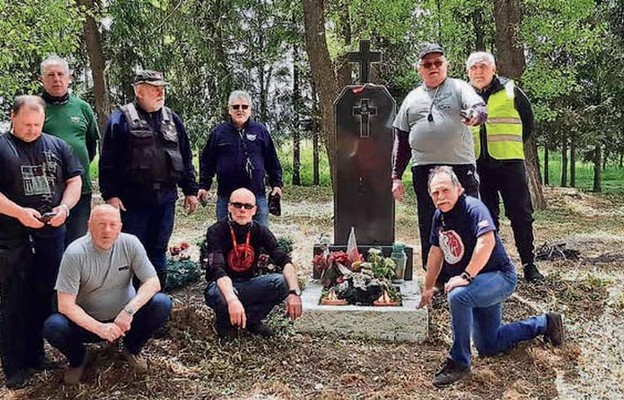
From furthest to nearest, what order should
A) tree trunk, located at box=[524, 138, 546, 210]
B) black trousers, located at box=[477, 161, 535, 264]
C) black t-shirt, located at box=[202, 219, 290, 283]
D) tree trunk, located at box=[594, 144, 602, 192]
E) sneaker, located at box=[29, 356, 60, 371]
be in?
tree trunk, located at box=[594, 144, 602, 192] < tree trunk, located at box=[524, 138, 546, 210] < black trousers, located at box=[477, 161, 535, 264] < black t-shirt, located at box=[202, 219, 290, 283] < sneaker, located at box=[29, 356, 60, 371]

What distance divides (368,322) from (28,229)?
2113mm

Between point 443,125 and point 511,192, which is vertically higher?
point 443,125

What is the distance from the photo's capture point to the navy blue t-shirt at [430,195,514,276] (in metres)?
3.46

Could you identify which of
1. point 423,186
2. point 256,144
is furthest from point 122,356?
point 423,186

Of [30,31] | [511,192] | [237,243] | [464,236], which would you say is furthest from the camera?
[30,31]

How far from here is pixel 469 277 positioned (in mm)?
3395

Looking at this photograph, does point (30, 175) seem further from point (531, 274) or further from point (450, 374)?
point (531, 274)

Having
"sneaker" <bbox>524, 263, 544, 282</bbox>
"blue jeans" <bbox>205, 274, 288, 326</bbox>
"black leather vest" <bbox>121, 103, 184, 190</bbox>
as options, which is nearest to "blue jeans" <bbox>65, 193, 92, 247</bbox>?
"black leather vest" <bbox>121, 103, 184, 190</bbox>

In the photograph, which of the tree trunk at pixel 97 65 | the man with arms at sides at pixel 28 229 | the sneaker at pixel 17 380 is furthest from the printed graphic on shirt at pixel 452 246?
the tree trunk at pixel 97 65

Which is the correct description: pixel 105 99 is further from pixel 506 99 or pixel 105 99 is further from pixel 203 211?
pixel 506 99

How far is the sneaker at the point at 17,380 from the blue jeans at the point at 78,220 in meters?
0.92

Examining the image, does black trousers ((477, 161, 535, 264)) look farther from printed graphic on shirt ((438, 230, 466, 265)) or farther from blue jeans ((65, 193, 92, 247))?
blue jeans ((65, 193, 92, 247))

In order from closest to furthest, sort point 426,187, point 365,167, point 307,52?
1. point 426,187
2. point 365,167
3. point 307,52

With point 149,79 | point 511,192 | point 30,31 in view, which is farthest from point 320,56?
point 149,79
